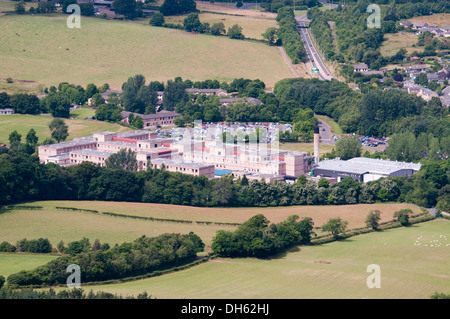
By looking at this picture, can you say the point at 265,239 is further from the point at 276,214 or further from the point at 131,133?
the point at 131,133

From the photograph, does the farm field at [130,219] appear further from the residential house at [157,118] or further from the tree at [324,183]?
the residential house at [157,118]

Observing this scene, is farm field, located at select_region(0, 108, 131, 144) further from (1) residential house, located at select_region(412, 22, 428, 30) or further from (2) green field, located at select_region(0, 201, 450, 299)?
(1) residential house, located at select_region(412, 22, 428, 30)

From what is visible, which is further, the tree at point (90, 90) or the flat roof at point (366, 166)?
the tree at point (90, 90)

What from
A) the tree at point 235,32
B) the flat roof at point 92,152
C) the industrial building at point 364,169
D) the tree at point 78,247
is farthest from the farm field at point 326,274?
the tree at point 235,32

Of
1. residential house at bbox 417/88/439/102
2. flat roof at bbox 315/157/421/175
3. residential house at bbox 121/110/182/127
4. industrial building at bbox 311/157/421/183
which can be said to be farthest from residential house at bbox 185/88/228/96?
industrial building at bbox 311/157/421/183

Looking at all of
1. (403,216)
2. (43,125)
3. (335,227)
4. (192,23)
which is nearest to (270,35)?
(192,23)

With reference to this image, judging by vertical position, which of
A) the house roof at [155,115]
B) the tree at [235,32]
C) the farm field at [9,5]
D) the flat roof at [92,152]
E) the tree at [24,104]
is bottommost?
the flat roof at [92,152]
